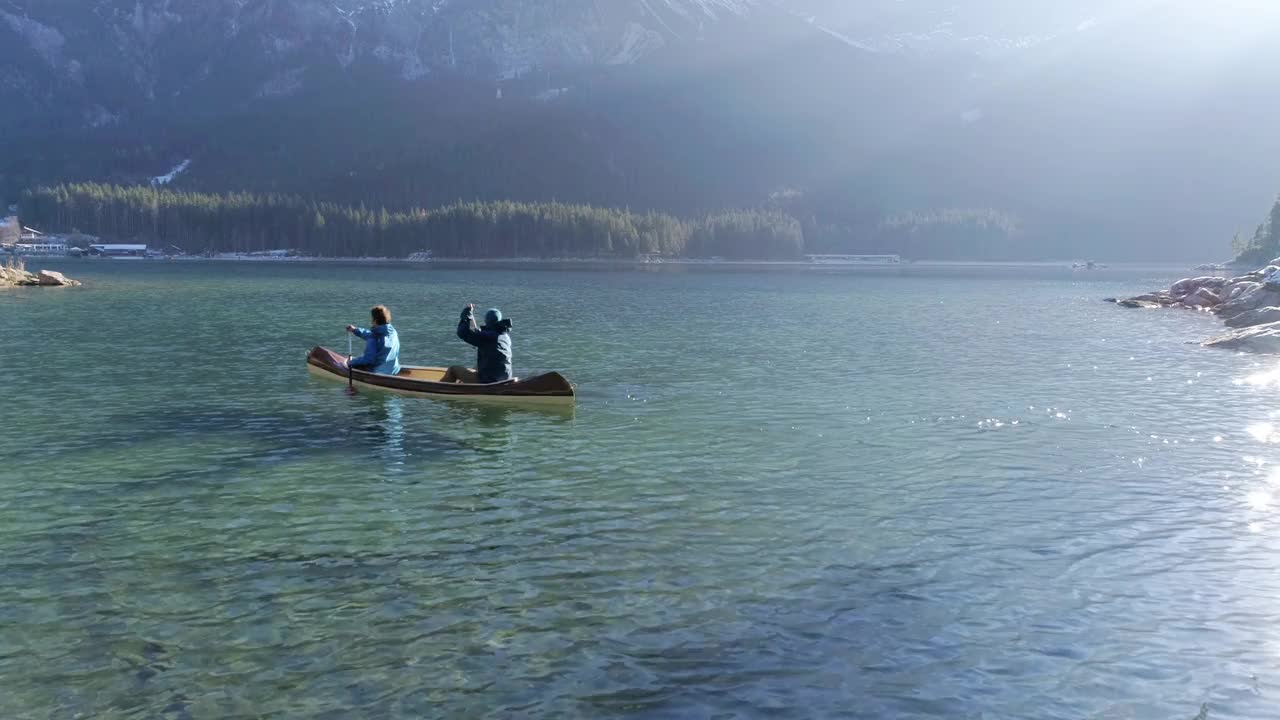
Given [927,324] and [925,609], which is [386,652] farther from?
[927,324]

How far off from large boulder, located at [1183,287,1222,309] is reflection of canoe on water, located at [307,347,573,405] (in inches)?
3106

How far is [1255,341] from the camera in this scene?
177ft

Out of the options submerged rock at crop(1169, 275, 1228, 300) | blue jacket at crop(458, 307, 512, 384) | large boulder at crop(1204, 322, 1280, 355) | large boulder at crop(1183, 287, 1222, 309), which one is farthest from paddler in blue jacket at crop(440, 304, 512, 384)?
submerged rock at crop(1169, 275, 1228, 300)

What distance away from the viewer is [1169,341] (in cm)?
6028

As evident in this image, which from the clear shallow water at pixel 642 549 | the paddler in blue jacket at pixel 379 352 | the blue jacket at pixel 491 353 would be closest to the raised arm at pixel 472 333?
the blue jacket at pixel 491 353

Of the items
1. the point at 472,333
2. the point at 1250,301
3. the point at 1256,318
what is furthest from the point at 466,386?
the point at 1250,301

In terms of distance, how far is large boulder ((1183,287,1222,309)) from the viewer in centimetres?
9138

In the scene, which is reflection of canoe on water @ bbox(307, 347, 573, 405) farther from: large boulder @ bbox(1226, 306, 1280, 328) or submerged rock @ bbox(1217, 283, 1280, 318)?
submerged rock @ bbox(1217, 283, 1280, 318)

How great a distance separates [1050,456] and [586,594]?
16329 mm

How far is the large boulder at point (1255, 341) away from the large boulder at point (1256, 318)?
4.11 m

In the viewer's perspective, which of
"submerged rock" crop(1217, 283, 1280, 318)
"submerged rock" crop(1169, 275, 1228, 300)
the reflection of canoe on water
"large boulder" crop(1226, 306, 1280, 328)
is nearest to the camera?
the reflection of canoe on water

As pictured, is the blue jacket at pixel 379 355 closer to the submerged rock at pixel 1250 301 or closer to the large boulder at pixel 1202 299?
the submerged rock at pixel 1250 301

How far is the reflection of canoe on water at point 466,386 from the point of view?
3262 cm

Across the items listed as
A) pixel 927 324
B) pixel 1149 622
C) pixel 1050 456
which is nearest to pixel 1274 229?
pixel 927 324
